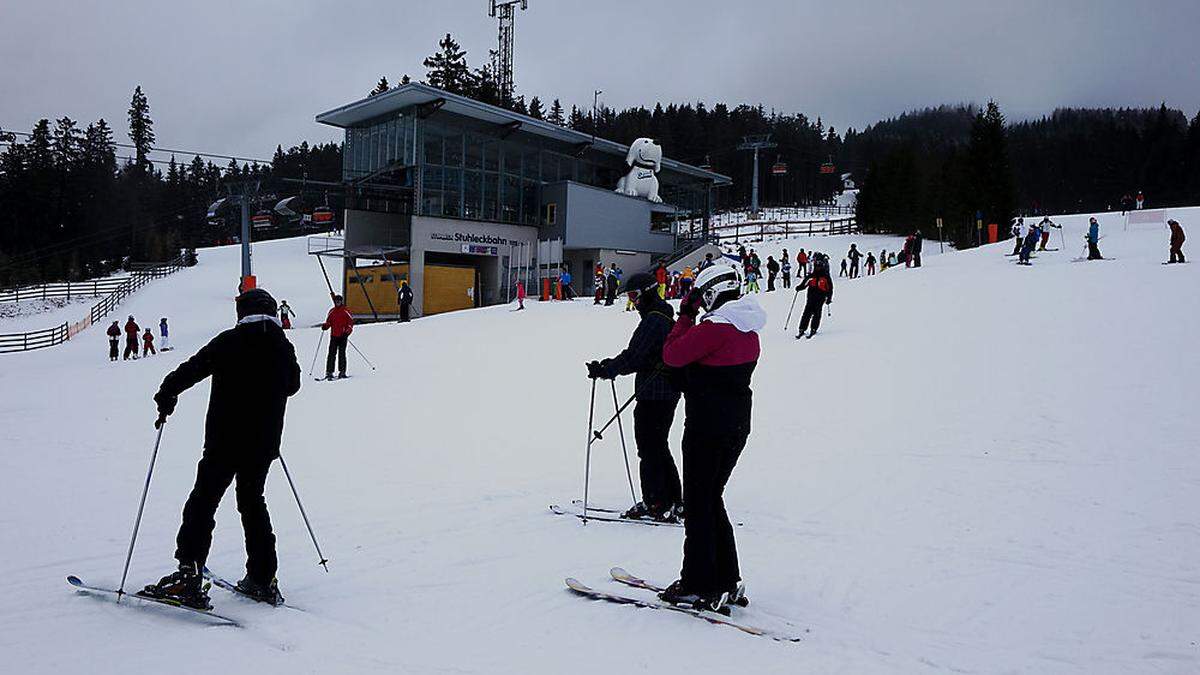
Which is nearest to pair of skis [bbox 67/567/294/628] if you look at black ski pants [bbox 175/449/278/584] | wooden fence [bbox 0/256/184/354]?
black ski pants [bbox 175/449/278/584]

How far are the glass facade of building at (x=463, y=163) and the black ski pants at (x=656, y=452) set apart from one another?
28.6 meters

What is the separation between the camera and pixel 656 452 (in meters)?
5.46

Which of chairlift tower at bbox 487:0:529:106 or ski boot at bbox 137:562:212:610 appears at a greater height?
chairlift tower at bbox 487:0:529:106

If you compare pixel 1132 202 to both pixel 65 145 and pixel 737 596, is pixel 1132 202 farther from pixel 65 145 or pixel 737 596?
pixel 65 145

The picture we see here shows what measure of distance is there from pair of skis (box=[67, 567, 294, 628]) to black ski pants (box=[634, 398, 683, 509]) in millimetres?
2699

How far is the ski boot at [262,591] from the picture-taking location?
153 inches

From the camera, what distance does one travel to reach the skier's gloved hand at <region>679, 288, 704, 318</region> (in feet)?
14.5

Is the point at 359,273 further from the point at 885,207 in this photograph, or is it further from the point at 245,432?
the point at 885,207

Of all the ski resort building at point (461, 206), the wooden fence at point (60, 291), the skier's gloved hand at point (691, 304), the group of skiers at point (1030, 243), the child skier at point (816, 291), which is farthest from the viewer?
the wooden fence at point (60, 291)

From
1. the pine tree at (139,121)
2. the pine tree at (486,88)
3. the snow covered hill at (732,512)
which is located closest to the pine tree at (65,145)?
the pine tree at (139,121)

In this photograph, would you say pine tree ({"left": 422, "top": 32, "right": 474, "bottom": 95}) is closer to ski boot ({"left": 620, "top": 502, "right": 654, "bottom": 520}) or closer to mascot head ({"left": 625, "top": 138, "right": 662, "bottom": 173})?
mascot head ({"left": 625, "top": 138, "right": 662, "bottom": 173})

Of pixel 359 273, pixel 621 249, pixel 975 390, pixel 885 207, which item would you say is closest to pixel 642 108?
pixel 885 207

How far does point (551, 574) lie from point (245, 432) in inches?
82.2

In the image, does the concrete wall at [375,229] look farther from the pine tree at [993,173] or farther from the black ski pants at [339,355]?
the pine tree at [993,173]
